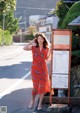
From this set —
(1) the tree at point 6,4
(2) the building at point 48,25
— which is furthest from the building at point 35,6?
(1) the tree at point 6,4

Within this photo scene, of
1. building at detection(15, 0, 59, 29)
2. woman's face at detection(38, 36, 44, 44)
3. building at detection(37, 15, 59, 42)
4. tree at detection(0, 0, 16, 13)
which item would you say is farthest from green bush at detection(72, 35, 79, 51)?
building at detection(15, 0, 59, 29)

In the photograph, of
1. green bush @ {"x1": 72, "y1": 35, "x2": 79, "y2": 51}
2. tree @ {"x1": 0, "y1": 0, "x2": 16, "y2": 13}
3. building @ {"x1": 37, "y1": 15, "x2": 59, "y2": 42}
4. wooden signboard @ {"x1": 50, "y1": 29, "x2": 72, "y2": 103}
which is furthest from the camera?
building @ {"x1": 37, "y1": 15, "x2": 59, "y2": 42}

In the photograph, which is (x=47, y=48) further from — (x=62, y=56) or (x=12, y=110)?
(x=12, y=110)

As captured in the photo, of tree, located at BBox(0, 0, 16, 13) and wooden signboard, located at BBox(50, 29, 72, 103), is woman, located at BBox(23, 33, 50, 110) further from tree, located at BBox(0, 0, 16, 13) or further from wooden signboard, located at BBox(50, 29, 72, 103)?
tree, located at BBox(0, 0, 16, 13)

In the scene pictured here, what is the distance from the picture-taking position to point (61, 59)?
30.9ft

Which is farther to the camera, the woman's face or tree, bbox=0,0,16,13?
tree, bbox=0,0,16,13

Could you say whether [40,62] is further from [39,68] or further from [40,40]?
[40,40]

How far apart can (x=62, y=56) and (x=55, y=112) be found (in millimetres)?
1278

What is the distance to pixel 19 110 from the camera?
385 inches

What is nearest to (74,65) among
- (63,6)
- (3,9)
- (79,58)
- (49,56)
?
(79,58)

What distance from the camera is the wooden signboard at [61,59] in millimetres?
9406

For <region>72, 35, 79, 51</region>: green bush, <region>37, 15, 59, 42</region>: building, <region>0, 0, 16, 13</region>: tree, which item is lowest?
<region>37, 15, 59, 42</region>: building

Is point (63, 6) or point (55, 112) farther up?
point (63, 6)

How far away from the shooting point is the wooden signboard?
370 inches
